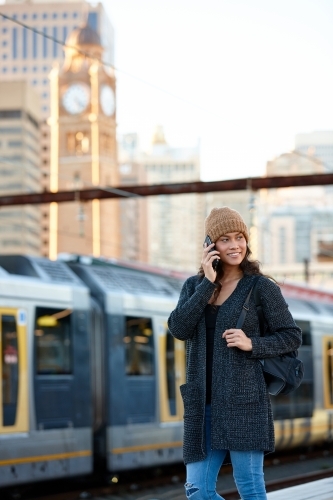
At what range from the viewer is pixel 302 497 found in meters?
6.45

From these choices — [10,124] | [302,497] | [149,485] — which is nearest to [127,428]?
[149,485]

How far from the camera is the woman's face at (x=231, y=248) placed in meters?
4.85

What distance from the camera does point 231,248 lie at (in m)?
4.86

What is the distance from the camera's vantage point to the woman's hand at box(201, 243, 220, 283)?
4750 mm

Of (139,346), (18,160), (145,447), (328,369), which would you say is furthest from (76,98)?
(145,447)

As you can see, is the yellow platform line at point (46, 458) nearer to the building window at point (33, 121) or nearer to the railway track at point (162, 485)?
the railway track at point (162, 485)

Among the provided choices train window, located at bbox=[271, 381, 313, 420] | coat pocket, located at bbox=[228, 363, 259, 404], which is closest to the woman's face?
coat pocket, located at bbox=[228, 363, 259, 404]

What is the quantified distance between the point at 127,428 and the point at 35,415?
6.73 feet

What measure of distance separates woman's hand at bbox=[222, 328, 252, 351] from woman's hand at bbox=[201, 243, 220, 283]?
26cm

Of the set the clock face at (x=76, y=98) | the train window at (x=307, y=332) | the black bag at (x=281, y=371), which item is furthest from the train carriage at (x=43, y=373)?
the clock face at (x=76, y=98)

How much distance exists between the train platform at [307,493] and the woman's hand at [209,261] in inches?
80.2

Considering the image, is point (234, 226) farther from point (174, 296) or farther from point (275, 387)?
point (174, 296)

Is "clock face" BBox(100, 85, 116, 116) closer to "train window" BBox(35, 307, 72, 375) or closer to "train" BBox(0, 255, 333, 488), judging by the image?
"train" BBox(0, 255, 333, 488)

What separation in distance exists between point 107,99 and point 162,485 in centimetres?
14331
